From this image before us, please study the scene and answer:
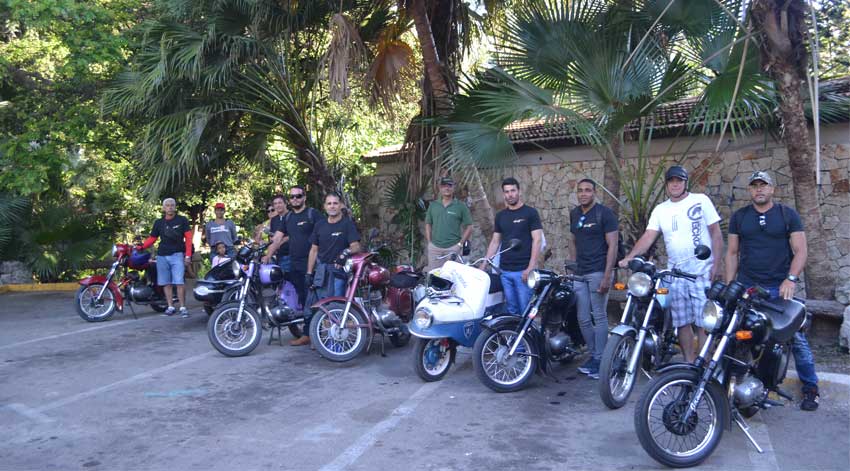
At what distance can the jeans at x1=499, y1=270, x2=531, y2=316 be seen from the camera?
745 cm

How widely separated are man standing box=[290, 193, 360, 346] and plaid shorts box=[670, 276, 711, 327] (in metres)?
3.51

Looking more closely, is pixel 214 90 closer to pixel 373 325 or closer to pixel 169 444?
pixel 373 325

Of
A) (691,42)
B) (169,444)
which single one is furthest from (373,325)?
(691,42)

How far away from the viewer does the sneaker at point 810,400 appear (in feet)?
19.9

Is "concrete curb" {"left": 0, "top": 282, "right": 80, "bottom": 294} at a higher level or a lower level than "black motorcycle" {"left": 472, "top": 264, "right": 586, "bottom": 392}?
higher

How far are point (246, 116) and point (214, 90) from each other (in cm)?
99

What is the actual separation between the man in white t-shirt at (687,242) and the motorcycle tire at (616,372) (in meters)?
0.70

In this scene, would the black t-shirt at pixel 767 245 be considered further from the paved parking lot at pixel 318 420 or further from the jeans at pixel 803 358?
the paved parking lot at pixel 318 420

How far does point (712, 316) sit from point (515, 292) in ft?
8.71

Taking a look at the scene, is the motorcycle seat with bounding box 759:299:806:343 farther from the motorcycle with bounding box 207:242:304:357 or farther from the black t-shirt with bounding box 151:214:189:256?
the black t-shirt with bounding box 151:214:189:256

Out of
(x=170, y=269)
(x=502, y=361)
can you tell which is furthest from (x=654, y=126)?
(x=170, y=269)

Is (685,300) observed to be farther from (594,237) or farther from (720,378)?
(720,378)

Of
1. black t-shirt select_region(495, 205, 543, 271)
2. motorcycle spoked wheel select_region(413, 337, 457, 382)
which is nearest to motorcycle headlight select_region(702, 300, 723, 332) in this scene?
black t-shirt select_region(495, 205, 543, 271)

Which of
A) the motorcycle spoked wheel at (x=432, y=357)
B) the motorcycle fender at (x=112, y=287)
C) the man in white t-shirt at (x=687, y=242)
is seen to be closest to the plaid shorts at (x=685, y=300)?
the man in white t-shirt at (x=687, y=242)
